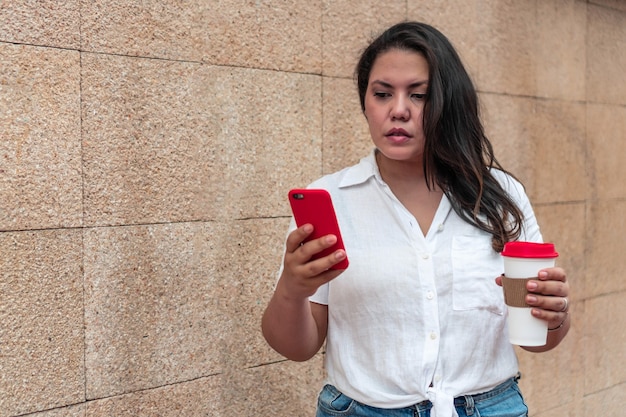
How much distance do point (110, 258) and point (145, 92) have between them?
26.3 inches

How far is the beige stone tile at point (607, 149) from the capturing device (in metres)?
5.41

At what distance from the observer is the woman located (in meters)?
2.17

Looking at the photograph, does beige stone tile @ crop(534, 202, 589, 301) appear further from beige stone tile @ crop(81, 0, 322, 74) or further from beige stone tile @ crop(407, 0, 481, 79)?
beige stone tile @ crop(81, 0, 322, 74)

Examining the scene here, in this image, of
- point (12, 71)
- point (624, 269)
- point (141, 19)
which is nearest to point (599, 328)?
point (624, 269)

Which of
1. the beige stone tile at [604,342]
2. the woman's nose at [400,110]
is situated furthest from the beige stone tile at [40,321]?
the beige stone tile at [604,342]

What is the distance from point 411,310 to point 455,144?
21.5 inches

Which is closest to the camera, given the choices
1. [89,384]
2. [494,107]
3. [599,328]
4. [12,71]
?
[12,71]

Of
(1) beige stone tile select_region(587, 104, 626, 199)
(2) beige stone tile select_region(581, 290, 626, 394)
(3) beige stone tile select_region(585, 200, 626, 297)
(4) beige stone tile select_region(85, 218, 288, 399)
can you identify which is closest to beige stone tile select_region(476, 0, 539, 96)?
(1) beige stone tile select_region(587, 104, 626, 199)

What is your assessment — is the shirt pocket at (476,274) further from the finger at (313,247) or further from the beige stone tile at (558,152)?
the beige stone tile at (558,152)

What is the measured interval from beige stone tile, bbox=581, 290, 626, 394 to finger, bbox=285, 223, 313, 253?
3893 millimetres

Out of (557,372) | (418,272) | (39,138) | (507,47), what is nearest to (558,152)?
(507,47)

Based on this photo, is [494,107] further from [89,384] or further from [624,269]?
[89,384]

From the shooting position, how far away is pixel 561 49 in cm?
510

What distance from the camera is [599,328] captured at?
18.0ft
